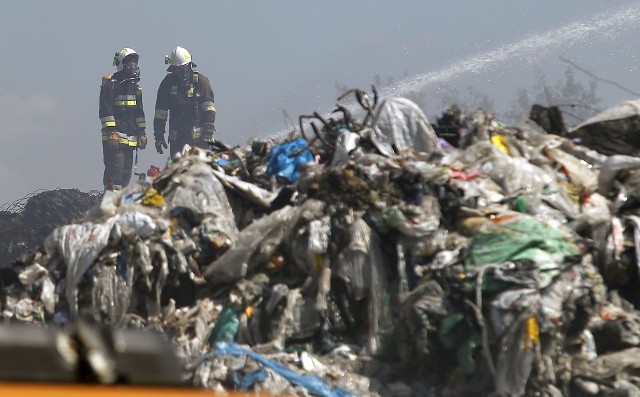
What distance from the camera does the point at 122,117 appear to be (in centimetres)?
Result: 1745

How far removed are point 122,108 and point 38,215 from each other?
5310mm

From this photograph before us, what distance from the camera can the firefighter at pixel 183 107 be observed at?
55.7 ft

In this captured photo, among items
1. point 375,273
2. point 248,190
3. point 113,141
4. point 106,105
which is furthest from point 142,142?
point 375,273

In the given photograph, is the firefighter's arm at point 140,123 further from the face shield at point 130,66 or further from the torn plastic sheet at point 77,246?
the torn plastic sheet at point 77,246

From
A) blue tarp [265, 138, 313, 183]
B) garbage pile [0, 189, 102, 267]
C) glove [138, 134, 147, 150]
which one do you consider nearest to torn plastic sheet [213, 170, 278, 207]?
blue tarp [265, 138, 313, 183]

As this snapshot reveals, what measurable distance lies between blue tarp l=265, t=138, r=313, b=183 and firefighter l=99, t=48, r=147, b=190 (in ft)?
33.0

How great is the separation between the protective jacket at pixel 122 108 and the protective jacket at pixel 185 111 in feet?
1.61

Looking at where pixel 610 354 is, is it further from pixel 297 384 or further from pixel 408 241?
pixel 297 384

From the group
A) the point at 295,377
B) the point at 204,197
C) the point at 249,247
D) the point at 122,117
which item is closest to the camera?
the point at 295,377

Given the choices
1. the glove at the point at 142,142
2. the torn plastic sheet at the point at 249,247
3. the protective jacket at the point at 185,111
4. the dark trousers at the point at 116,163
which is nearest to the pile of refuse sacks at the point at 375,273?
the torn plastic sheet at the point at 249,247

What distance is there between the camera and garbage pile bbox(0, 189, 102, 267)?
456 inches

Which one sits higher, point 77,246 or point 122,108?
point 77,246

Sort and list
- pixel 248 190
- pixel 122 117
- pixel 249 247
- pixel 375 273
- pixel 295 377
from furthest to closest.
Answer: pixel 122 117, pixel 248 190, pixel 249 247, pixel 375 273, pixel 295 377

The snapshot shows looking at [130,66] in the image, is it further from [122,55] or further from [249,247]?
[249,247]
